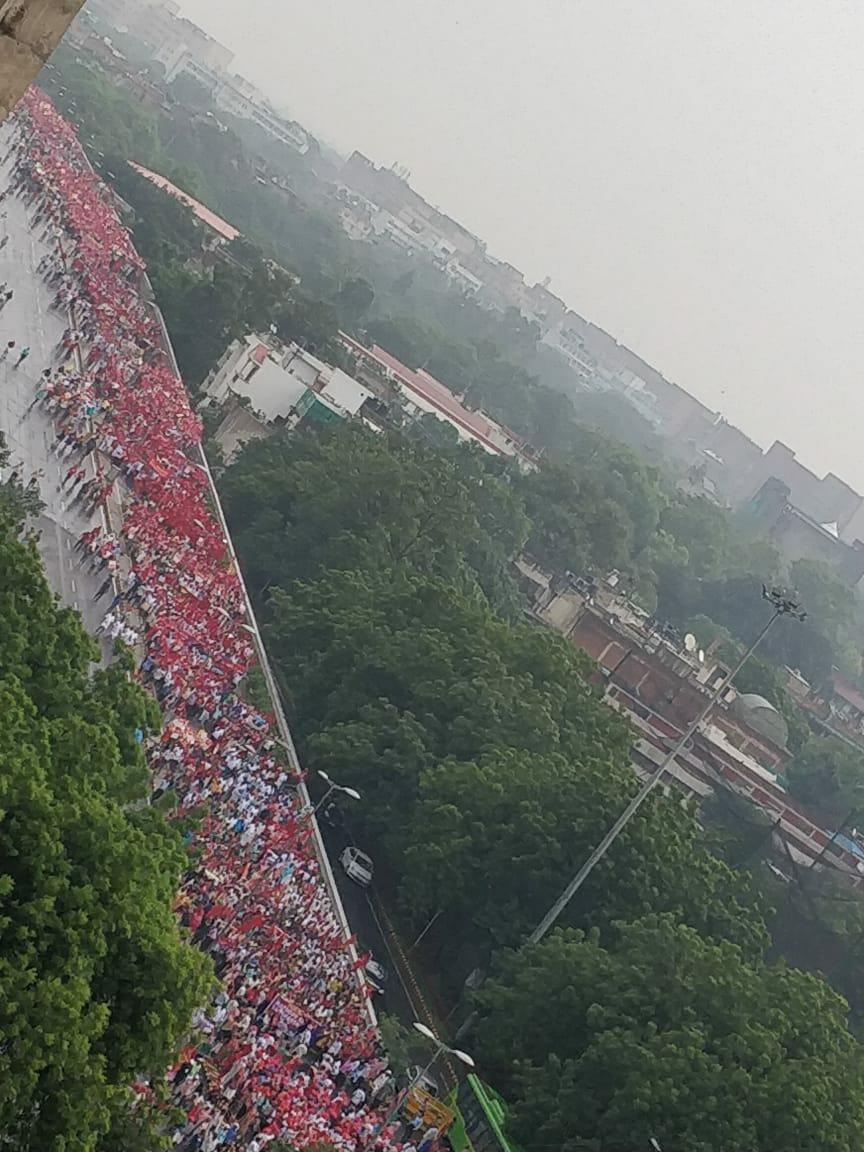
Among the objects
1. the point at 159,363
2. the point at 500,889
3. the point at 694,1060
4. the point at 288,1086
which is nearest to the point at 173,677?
the point at 500,889

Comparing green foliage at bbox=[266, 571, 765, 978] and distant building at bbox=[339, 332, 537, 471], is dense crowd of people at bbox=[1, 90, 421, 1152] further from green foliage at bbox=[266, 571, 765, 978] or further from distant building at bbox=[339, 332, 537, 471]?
distant building at bbox=[339, 332, 537, 471]

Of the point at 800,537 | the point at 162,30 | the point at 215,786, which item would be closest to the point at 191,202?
the point at 800,537

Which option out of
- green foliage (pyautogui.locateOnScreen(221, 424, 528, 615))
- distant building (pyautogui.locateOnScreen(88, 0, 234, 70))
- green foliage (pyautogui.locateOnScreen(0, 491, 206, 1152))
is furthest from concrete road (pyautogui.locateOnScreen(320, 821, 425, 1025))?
distant building (pyautogui.locateOnScreen(88, 0, 234, 70))

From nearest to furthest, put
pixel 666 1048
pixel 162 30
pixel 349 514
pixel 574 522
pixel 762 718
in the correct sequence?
pixel 666 1048 → pixel 349 514 → pixel 762 718 → pixel 574 522 → pixel 162 30

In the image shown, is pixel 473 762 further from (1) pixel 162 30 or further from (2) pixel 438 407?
(1) pixel 162 30

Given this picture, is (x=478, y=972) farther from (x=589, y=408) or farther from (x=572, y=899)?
(x=589, y=408)

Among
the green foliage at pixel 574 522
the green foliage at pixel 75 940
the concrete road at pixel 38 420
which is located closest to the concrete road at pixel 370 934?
the concrete road at pixel 38 420
